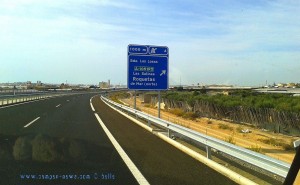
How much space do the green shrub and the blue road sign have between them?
9.33 meters

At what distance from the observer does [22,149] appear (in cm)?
1077

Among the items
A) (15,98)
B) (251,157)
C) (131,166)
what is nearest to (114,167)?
(131,166)

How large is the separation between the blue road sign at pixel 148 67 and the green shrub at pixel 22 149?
933cm

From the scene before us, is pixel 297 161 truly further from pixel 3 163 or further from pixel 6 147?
pixel 6 147

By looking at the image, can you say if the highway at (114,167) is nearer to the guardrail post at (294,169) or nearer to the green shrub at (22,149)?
the green shrub at (22,149)

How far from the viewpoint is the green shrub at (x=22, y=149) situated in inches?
381

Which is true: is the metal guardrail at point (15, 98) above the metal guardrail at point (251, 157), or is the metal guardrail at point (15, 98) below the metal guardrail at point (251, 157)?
below

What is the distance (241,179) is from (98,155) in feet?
13.3

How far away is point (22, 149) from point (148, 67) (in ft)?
37.2

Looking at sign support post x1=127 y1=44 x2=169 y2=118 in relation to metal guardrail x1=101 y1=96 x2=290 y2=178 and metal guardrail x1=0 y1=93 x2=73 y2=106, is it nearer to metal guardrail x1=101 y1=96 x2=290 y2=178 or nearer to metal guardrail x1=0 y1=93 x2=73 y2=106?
metal guardrail x1=101 y1=96 x2=290 y2=178

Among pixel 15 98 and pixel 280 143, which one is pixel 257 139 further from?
pixel 15 98

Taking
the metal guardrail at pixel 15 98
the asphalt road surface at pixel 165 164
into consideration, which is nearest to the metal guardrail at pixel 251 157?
the asphalt road surface at pixel 165 164

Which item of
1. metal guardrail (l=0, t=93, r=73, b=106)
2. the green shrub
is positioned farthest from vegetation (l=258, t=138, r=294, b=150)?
metal guardrail (l=0, t=93, r=73, b=106)

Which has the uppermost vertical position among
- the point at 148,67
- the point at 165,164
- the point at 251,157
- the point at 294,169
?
the point at 148,67
